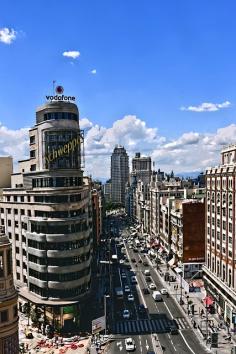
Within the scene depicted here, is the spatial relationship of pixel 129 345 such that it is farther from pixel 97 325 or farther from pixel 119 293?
pixel 119 293

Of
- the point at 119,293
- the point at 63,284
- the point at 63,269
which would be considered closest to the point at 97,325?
the point at 63,284

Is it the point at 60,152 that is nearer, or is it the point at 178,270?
the point at 60,152

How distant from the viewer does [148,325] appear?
9988cm

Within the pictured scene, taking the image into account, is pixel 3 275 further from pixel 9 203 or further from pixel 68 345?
pixel 9 203

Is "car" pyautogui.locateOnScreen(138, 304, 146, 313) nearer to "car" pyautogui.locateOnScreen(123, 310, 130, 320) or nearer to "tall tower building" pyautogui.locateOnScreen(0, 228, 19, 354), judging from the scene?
"car" pyautogui.locateOnScreen(123, 310, 130, 320)

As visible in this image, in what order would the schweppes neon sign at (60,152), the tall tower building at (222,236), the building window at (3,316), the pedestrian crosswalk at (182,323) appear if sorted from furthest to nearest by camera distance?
the schweppes neon sign at (60,152), the pedestrian crosswalk at (182,323), the tall tower building at (222,236), the building window at (3,316)

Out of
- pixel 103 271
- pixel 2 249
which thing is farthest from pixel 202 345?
pixel 103 271

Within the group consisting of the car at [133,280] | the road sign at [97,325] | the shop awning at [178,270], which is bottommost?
the car at [133,280]

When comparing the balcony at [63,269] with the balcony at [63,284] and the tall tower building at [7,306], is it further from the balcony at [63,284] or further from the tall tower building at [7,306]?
the tall tower building at [7,306]

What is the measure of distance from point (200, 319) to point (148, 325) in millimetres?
12929

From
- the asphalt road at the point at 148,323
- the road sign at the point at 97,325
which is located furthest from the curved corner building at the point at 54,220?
the road sign at the point at 97,325

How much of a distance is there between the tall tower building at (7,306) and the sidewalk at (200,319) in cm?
5106

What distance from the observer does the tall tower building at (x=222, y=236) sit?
3676 inches

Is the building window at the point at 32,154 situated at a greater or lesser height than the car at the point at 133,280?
greater
